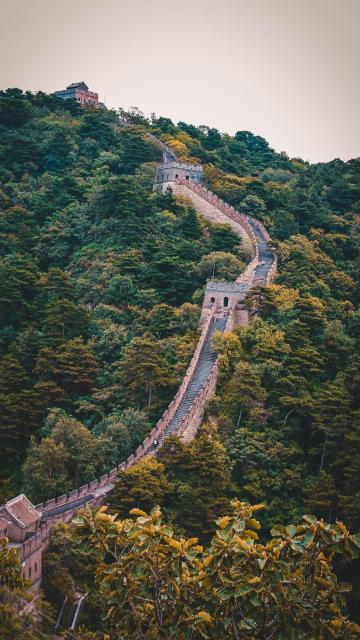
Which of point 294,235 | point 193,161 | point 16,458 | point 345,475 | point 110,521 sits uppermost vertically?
point 193,161

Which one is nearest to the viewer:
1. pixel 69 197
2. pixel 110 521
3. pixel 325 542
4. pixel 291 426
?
pixel 325 542

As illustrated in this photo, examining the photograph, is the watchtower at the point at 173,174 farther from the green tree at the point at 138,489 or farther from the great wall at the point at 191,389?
→ the green tree at the point at 138,489

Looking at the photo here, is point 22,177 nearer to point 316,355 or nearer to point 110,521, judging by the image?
point 316,355

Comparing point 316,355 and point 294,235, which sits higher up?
point 294,235

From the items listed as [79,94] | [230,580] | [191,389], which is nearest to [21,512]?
[191,389]

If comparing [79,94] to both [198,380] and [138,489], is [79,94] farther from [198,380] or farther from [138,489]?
[138,489]

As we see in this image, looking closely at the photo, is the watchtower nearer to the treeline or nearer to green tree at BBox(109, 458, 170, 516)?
the treeline

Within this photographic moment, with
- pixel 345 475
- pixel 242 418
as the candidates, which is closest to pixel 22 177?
pixel 242 418
